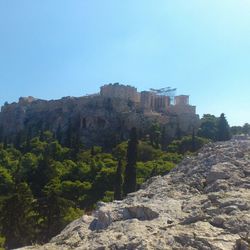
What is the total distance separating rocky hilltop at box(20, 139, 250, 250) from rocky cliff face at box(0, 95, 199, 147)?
213ft

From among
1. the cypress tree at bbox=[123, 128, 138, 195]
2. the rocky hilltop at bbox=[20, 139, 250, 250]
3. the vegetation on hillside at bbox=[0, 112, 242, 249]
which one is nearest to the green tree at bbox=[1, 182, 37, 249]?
the vegetation on hillside at bbox=[0, 112, 242, 249]

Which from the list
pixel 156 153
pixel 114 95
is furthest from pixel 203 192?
pixel 114 95

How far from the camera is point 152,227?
35.7 feet

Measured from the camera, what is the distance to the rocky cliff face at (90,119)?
3393 inches

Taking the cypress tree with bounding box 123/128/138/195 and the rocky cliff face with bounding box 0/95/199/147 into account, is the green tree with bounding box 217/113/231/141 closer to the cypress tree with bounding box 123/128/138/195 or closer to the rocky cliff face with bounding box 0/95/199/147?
the cypress tree with bounding box 123/128/138/195

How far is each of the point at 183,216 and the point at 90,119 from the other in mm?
79517

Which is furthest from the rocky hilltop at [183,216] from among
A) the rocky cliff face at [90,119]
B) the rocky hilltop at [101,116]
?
the rocky cliff face at [90,119]

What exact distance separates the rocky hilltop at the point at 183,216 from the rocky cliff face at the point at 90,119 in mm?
64935

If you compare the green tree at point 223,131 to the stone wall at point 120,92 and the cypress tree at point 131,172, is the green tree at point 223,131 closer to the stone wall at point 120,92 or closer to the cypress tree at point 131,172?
the cypress tree at point 131,172

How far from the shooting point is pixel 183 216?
1145 centimetres

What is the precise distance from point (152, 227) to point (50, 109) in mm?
93076

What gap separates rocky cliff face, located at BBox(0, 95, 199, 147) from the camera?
86.2 metres

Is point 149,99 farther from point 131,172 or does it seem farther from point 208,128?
point 131,172

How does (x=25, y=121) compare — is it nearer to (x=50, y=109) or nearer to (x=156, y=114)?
(x=50, y=109)
